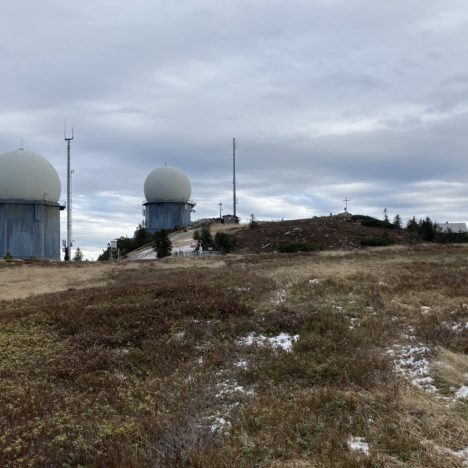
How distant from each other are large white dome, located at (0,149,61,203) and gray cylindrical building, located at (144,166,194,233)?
2544cm

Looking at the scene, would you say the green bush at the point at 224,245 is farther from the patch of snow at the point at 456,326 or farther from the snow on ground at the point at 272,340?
the patch of snow at the point at 456,326

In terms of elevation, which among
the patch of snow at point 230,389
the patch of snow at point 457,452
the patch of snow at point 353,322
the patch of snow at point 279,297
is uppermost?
the patch of snow at point 279,297

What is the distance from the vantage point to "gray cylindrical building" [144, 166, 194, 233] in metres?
85.9

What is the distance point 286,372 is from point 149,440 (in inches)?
121

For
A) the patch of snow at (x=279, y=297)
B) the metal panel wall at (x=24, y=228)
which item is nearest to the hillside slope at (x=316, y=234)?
the metal panel wall at (x=24, y=228)

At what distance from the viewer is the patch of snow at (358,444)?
17.2ft

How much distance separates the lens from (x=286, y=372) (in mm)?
8297

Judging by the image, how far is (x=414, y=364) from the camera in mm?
8234

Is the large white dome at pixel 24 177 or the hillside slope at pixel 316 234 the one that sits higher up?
the large white dome at pixel 24 177

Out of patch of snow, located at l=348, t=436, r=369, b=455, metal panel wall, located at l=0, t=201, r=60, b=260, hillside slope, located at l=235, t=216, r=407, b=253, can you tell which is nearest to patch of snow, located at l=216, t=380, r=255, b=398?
patch of snow, located at l=348, t=436, r=369, b=455

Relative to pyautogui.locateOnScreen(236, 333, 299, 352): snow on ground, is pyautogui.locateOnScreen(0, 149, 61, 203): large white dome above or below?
above

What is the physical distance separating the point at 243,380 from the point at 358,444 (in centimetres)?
297

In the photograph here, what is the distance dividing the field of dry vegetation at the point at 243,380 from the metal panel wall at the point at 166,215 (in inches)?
2869

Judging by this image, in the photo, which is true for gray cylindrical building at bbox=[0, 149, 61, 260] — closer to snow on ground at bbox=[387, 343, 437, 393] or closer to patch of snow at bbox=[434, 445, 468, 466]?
snow on ground at bbox=[387, 343, 437, 393]
